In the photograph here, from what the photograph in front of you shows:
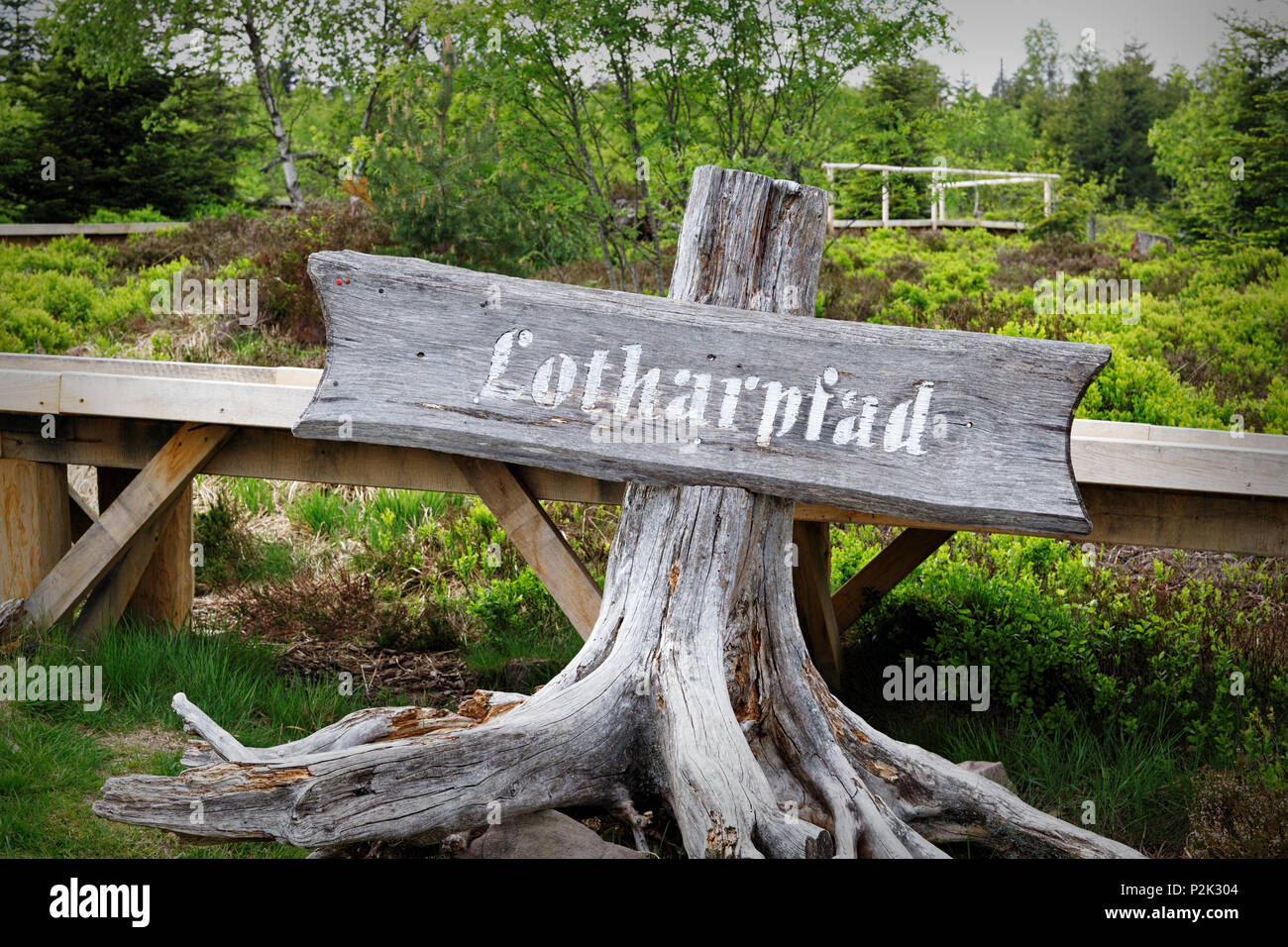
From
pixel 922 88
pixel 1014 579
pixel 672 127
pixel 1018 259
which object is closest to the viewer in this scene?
pixel 1014 579

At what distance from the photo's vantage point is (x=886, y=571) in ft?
14.3

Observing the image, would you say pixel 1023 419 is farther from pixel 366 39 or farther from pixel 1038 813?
pixel 366 39

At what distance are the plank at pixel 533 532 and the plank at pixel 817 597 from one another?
0.92m

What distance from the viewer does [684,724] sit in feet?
8.30

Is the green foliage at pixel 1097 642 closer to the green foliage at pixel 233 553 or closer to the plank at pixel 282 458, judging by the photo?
the plank at pixel 282 458

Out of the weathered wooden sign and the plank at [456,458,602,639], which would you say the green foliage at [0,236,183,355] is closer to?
the plank at [456,458,602,639]

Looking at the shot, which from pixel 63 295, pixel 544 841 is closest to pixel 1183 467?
pixel 544 841

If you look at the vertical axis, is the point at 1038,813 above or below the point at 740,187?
below

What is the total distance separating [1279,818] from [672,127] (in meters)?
5.47

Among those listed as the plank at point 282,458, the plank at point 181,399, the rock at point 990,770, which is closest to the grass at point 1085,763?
the rock at point 990,770

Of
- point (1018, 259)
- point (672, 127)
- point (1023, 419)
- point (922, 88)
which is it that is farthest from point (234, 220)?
point (922, 88)

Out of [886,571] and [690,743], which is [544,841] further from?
[886,571]

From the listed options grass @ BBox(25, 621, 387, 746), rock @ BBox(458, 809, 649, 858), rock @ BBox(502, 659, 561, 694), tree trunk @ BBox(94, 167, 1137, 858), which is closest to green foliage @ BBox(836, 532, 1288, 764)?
rock @ BBox(502, 659, 561, 694)

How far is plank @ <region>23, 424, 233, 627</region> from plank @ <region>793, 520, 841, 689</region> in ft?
7.74
